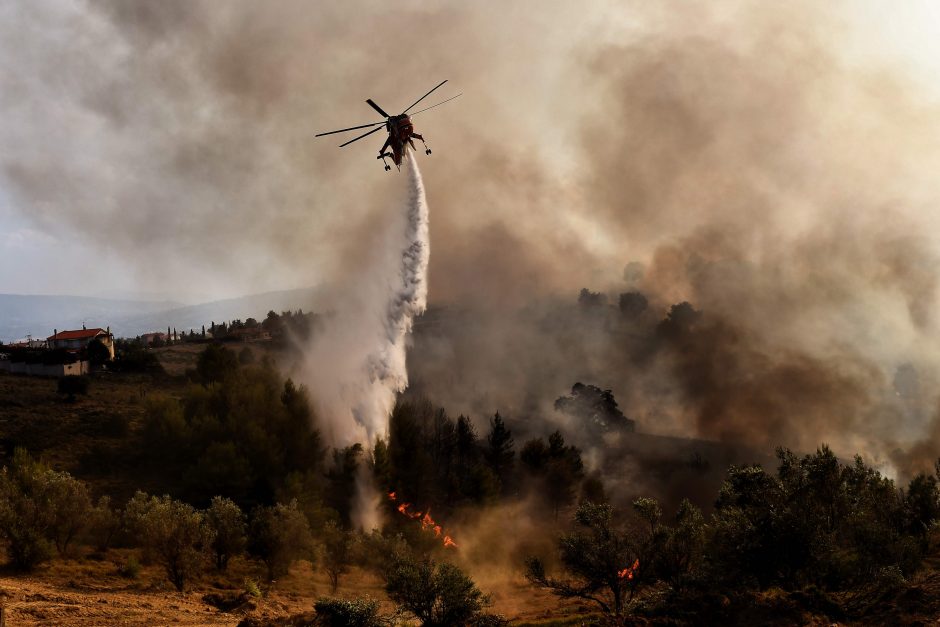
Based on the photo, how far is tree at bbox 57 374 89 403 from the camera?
80.1 metres

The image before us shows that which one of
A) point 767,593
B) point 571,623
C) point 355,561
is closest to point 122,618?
point 355,561

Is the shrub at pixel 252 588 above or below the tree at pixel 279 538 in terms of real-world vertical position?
below

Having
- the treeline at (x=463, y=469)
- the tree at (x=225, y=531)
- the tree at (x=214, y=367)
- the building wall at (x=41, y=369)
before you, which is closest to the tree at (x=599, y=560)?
the tree at (x=225, y=531)

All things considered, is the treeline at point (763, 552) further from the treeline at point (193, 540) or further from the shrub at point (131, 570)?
the shrub at point (131, 570)

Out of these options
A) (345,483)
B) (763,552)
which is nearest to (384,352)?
(345,483)

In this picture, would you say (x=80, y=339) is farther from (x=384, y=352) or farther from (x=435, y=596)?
(x=435, y=596)

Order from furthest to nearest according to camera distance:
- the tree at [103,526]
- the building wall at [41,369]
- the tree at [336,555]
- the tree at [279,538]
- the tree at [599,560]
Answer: the building wall at [41,369] → the tree at [336,555] → the tree at [279,538] → the tree at [103,526] → the tree at [599,560]

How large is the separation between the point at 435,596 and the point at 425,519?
35124 millimetres

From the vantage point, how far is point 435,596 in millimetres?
30312

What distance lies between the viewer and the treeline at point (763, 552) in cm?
2875

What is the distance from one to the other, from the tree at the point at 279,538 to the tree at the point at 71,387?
4866 cm

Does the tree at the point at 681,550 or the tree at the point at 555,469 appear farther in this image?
the tree at the point at 555,469

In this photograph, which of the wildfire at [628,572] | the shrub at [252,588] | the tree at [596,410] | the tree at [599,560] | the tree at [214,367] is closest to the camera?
the tree at [599,560]

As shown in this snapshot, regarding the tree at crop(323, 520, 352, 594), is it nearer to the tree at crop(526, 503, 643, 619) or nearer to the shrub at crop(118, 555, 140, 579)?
the shrub at crop(118, 555, 140, 579)
